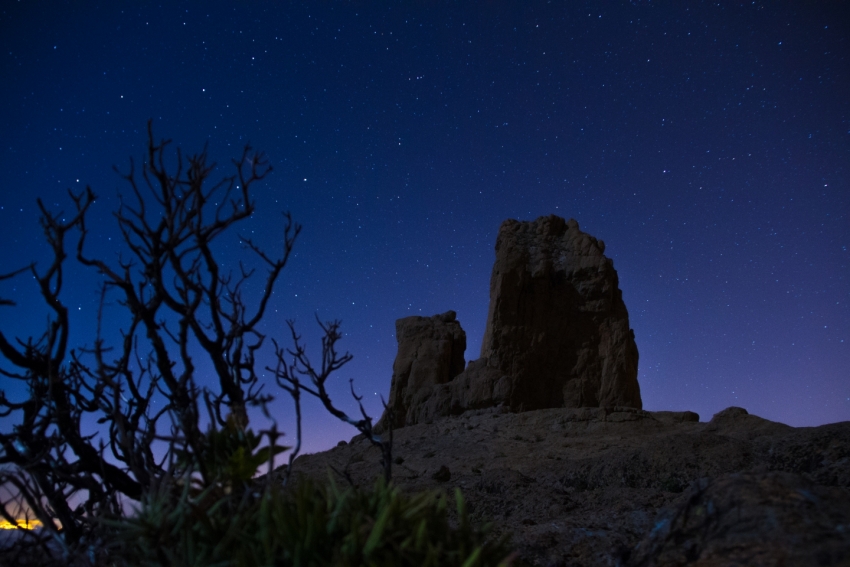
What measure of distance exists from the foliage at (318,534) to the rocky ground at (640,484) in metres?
1.19

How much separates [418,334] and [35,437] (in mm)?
25110

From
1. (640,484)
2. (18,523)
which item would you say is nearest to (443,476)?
(640,484)

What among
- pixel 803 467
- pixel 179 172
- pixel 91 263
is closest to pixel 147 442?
pixel 91 263

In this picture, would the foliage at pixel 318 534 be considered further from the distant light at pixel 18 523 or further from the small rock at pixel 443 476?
the small rock at pixel 443 476

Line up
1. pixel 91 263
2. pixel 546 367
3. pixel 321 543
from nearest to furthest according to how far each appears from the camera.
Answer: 1. pixel 321 543
2. pixel 91 263
3. pixel 546 367

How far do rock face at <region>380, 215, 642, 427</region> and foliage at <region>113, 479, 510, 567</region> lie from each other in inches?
820

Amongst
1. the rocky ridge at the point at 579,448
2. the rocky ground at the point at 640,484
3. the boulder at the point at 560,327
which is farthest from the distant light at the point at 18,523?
the boulder at the point at 560,327

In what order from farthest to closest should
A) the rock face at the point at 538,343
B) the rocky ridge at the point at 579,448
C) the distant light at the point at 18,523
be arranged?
the rock face at the point at 538,343
the distant light at the point at 18,523
the rocky ridge at the point at 579,448

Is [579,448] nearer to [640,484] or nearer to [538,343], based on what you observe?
[640,484]

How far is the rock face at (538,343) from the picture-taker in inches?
935

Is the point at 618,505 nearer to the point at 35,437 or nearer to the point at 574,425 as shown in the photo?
the point at 35,437

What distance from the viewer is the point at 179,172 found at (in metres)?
3.49

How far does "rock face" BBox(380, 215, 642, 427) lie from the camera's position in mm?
23750

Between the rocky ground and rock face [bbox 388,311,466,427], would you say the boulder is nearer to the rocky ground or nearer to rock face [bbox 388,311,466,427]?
rock face [bbox 388,311,466,427]
